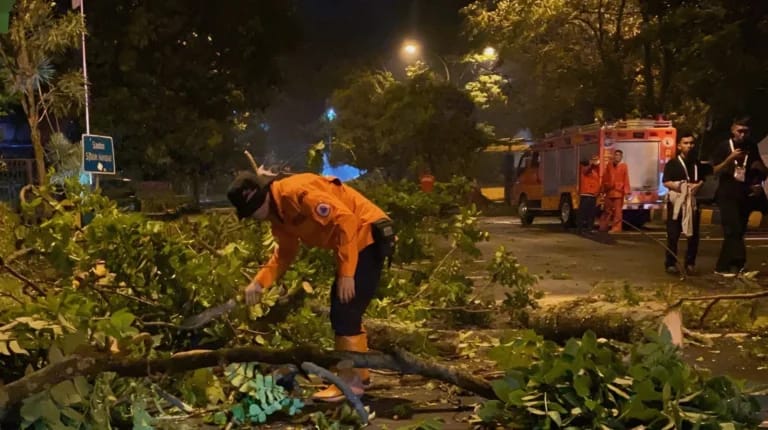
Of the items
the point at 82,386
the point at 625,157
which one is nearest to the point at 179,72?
the point at 625,157

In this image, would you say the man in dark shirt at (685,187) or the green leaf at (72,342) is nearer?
the green leaf at (72,342)

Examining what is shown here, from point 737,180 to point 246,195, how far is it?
6464 mm

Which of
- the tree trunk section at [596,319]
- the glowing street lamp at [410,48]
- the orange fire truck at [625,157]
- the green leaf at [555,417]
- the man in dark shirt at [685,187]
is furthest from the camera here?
the glowing street lamp at [410,48]

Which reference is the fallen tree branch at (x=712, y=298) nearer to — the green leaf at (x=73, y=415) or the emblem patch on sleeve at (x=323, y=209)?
the emblem patch on sleeve at (x=323, y=209)

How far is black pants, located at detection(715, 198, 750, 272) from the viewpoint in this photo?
880cm

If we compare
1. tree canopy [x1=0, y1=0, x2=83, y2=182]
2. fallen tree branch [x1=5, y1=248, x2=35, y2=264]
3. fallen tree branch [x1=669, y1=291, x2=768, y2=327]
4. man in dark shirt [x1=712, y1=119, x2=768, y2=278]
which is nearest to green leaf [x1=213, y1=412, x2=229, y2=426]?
fallen tree branch [x1=5, y1=248, x2=35, y2=264]

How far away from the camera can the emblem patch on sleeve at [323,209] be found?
4195 mm

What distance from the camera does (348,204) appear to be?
4.50m

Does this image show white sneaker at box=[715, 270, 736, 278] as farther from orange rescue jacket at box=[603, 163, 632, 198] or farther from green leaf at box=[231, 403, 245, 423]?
green leaf at box=[231, 403, 245, 423]

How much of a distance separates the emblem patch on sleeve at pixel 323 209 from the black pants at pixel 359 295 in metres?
0.40

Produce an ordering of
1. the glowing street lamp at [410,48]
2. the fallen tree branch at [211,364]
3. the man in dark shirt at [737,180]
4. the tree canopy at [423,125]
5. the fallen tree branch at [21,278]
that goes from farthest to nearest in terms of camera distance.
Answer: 1. the glowing street lamp at [410,48]
2. the tree canopy at [423,125]
3. the man in dark shirt at [737,180]
4. the fallen tree branch at [21,278]
5. the fallen tree branch at [211,364]

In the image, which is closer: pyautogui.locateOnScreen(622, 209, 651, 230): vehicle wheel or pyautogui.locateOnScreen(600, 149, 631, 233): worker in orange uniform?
pyautogui.locateOnScreen(600, 149, 631, 233): worker in orange uniform

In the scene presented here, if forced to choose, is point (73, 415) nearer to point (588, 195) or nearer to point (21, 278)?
point (21, 278)

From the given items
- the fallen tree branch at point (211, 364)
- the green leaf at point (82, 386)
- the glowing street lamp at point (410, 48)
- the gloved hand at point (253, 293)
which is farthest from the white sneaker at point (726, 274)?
the glowing street lamp at point (410, 48)
